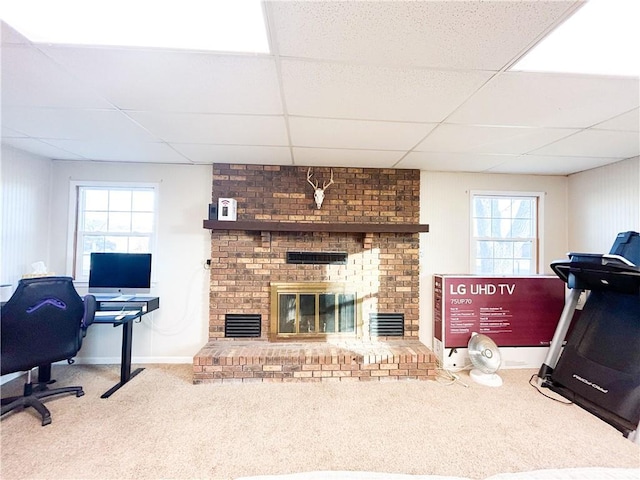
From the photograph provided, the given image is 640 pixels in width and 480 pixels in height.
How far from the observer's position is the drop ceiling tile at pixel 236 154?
111 inches

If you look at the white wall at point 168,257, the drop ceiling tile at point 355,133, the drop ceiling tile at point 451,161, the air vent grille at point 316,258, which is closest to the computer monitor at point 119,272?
the white wall at point 168,257

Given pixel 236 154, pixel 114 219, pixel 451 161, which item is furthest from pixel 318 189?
pixel 114 219

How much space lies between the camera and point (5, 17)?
1204 mm

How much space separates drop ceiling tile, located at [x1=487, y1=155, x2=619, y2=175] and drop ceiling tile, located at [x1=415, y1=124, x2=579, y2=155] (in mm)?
379

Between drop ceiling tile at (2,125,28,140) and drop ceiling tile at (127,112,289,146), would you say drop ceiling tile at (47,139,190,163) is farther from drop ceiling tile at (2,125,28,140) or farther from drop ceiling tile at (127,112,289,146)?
drop ceiling tile at (127,112,289,146)

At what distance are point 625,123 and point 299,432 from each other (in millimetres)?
3333

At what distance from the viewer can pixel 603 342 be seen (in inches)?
103

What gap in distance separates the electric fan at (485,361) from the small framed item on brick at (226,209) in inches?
117

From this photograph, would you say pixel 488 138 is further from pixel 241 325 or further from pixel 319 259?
pixel 241 325

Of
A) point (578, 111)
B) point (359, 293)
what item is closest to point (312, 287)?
point (359, 293)

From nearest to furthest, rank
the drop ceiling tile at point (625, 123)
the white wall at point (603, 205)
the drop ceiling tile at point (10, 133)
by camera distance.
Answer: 1. the drop ceiling tile at point (625, 123)
2. the drop ceiling tile at point (10, 133)
3. the white wall at point (603, 205)

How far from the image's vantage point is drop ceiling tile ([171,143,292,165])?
2.82 meters

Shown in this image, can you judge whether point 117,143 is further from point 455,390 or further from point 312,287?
point 455,390

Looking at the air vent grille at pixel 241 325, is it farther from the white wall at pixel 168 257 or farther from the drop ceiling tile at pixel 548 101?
the drop ceiling tile at pixel 548 101
